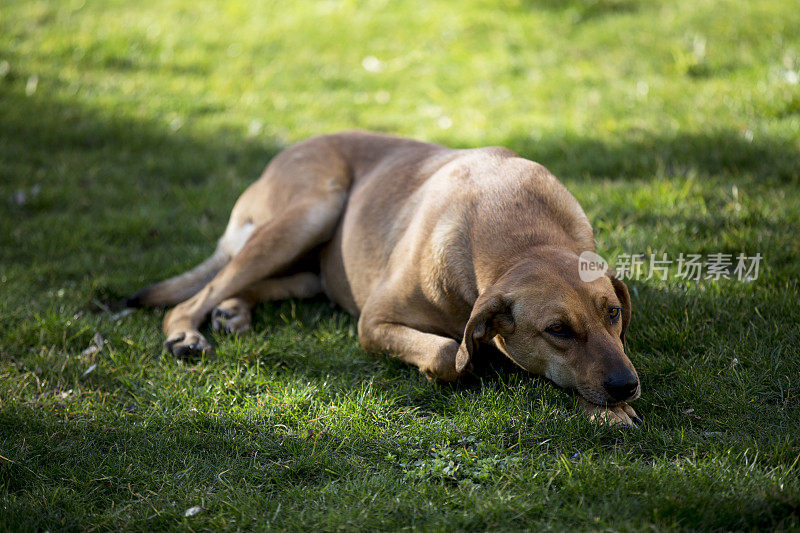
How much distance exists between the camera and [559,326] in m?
3.47

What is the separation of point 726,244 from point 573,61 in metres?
4.70

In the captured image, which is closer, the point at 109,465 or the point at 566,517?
the point at 566,517

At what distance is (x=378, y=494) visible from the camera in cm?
318

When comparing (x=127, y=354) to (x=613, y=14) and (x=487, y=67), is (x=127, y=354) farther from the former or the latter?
(x=613, y=14)

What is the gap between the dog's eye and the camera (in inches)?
136

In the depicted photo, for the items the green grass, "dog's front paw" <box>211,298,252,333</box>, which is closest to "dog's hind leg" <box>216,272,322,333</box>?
"dog's front paw" <box>211,298,252,333</box>

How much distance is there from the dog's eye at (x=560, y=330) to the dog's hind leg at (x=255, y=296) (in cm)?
224

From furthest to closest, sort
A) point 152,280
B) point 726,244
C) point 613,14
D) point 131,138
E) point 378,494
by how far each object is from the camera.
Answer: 1. point 613,14
2. point 131,138
3. point 152,280
4. point 726,244
5. point 378,494

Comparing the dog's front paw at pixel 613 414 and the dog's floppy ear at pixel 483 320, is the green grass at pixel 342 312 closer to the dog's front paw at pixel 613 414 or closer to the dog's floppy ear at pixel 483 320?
the dog's front paw at pixel 613 414

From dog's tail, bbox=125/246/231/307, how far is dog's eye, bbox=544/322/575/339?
2903 millimetres

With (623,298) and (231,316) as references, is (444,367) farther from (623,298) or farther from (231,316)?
(231,316)

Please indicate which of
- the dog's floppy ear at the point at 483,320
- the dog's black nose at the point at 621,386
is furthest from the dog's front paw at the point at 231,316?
the dog's black nose at the point at 621,386

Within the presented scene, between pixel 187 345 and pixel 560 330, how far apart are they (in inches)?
93.2

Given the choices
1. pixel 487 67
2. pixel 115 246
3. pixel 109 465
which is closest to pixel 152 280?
pixel 115 246
